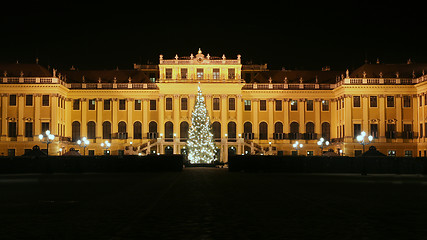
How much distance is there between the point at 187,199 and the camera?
26031mm

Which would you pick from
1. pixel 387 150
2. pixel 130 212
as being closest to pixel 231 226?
pixel 130 212

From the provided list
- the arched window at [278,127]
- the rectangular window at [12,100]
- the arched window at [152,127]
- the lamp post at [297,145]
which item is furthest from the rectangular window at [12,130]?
the lamp post at [297,145]

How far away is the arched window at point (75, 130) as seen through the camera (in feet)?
325

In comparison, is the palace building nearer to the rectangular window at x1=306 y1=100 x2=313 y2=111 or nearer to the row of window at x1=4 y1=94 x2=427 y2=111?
the row of window at x1=4 y1=94 x2=427 y2=111

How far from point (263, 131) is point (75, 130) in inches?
1034

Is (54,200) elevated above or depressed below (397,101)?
below

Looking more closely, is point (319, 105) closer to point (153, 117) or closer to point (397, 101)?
point (397, 101)

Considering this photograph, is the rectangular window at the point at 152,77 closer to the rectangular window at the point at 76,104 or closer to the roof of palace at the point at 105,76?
the roof of palace at the point at 105,76

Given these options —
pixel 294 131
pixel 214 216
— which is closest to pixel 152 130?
pixel 294 131

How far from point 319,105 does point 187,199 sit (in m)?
76.1

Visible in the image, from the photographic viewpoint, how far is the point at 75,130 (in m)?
99.1

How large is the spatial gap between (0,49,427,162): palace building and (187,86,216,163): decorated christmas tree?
11610 mm

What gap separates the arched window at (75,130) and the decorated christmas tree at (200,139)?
22.0m

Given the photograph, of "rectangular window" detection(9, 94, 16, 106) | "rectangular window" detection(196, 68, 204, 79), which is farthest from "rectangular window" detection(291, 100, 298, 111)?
"rectangular window" detection(9, 94, 16, 106)
